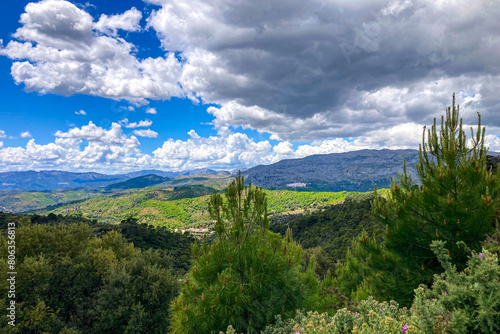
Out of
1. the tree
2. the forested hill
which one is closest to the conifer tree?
the tree

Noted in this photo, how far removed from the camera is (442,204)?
330 inches

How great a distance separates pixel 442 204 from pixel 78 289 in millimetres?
26585

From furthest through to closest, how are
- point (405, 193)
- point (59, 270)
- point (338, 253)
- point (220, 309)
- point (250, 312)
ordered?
point (338, 253) → point (59, 270) → point (405, 193) → point (250, 312) → point (220, 309)

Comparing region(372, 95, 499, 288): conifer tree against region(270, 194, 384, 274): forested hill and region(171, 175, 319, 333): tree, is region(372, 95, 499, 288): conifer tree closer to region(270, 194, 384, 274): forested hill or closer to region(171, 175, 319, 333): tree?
region(171, 175, 319, 333): tree

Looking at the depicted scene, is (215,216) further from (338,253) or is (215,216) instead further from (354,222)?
(354,222)

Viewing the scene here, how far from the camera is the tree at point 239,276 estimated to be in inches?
292

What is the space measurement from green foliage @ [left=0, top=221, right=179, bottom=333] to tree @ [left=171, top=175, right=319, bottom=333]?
46.6ft

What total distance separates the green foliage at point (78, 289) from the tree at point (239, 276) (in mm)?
14192

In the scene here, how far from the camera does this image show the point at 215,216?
8.59 metres

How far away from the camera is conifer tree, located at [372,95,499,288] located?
7.90m

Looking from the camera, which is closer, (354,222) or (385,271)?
(385,271)

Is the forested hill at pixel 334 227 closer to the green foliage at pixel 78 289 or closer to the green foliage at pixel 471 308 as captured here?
the green foliage at pixel 78 289

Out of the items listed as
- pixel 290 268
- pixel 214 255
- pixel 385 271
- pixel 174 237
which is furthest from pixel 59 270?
pixel 174 237

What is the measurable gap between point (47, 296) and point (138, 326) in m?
7.82
